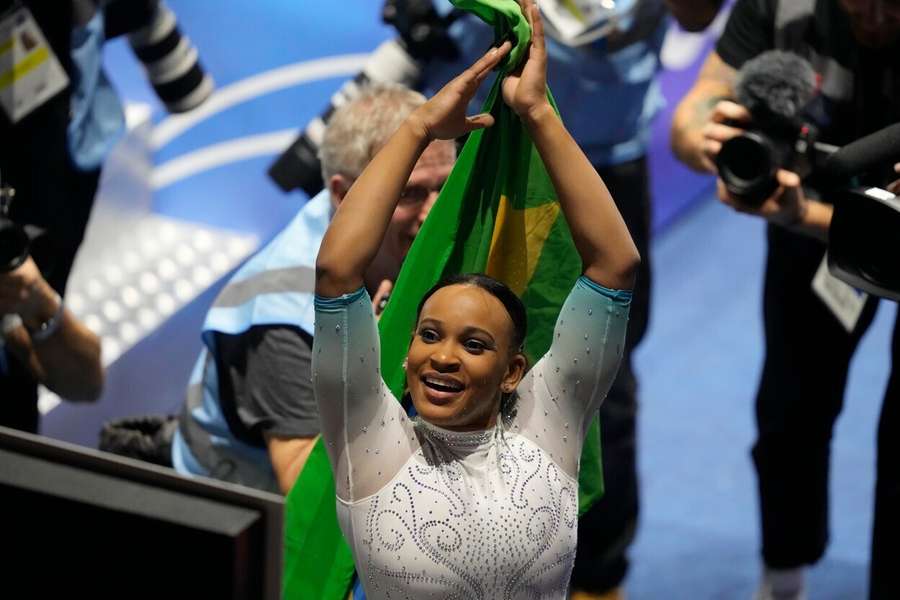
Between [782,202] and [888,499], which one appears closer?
[782,202]

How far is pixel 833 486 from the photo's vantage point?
427cm

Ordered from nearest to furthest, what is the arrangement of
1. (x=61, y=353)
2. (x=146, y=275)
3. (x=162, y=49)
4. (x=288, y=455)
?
(x=288, y=455)
(x=61, y=353)
(x=162, y=49)
(x=146, y=275)

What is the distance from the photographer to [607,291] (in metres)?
2.08

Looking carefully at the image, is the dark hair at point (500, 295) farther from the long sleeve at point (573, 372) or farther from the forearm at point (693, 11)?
the forearm at point (693, 11)

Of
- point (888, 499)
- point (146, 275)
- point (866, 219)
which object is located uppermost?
point (866, 219)

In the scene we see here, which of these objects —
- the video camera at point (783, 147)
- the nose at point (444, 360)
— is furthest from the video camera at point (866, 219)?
the nose at point (444, 360)

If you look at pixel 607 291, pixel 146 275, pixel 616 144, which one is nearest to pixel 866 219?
pixel 607 291

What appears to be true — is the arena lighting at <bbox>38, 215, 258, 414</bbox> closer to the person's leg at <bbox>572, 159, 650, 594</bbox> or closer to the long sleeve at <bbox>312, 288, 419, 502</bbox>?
the person's leg at <bbox>572, 159, 650, 594</bbox>

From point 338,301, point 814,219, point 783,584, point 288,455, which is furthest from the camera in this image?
point 783,584

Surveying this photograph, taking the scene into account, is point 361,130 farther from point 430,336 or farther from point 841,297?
point 841,297

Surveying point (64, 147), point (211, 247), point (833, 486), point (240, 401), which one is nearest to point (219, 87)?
point (211, 247)

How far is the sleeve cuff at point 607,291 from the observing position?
6.82ft

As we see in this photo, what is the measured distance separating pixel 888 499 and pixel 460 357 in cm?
138

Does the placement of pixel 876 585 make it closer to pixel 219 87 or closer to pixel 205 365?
pixel 205 365
